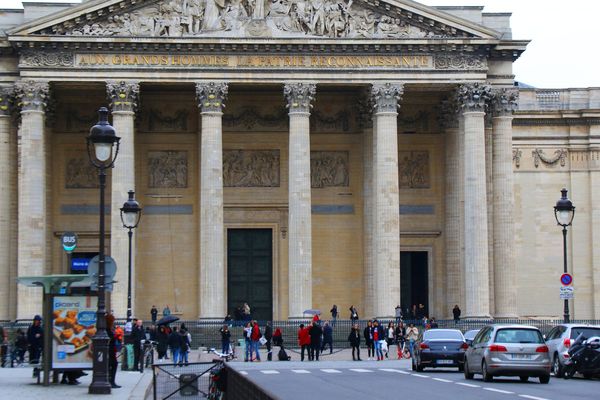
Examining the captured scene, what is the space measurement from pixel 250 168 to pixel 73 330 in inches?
1395

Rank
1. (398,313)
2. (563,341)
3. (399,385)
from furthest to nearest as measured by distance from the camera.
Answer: (398,313) < (563,341) < (399,385)

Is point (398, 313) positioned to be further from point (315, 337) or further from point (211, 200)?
point (211, 200)

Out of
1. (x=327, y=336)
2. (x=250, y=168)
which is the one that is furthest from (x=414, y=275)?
(x=327, y=336)

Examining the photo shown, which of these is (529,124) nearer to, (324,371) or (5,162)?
(5,162)

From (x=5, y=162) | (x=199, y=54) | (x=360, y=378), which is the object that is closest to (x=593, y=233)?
(x=199, y=54)

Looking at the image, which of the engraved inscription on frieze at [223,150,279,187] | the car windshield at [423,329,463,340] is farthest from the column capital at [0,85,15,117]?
the car windshield at [423,329,463,340]

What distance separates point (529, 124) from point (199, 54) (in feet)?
67.4

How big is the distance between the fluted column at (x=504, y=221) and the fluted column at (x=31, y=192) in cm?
2186

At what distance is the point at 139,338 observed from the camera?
4469cm

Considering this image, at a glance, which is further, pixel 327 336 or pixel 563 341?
pixel 327 336

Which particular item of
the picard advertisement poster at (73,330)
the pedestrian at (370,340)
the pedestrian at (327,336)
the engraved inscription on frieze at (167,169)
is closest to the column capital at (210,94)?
the engraved inscription on frieze at (167,169)

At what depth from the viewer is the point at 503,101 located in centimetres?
6556

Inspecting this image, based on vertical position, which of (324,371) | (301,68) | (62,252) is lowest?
(324,371)

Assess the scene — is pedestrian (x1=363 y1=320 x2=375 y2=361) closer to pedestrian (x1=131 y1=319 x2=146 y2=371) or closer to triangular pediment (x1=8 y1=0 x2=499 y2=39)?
pedestrian (x1=131 y1=319 x2=146 y2=371)
